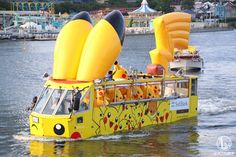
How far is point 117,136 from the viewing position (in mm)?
27484

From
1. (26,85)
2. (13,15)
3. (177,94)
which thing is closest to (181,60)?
(26,85)

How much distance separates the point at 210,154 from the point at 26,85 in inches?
1124

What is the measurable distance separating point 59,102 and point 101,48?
325 cm

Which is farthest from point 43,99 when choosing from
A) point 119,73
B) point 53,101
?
point 119,73

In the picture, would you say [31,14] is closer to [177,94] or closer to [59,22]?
[59,22]

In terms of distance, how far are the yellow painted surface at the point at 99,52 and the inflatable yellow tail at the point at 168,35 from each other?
568cm

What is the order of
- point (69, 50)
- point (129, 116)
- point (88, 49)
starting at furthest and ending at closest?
point (129, 116) < point (69, 50) < point (88, 49)

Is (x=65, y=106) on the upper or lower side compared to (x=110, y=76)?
lower

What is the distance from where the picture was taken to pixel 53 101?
1037 inches

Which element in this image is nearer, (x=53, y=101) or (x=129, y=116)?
(x=53, y=101)

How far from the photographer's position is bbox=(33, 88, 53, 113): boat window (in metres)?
26.4

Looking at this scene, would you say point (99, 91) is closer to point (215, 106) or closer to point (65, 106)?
point (65, 106)

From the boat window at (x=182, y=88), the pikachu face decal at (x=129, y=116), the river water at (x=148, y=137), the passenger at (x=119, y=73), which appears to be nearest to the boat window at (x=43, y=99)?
the river water at (x=148, y=137)

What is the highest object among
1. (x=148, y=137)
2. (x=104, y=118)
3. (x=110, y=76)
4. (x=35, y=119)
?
(x=110, y=76)
